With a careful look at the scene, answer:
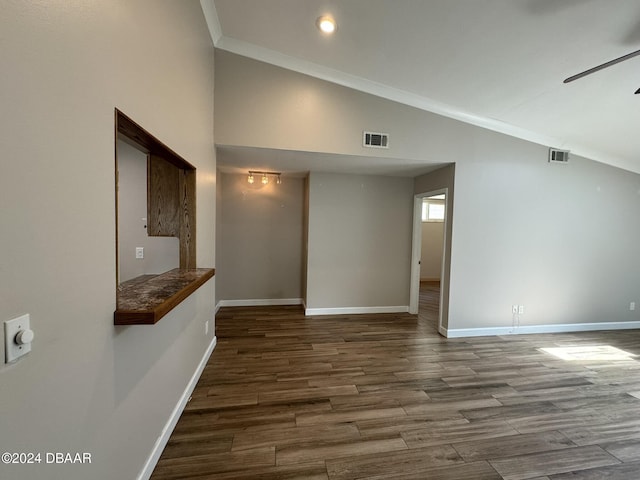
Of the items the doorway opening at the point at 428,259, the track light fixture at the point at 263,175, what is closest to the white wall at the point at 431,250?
the doorway opening at the point at 428,259

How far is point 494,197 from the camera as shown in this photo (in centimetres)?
348

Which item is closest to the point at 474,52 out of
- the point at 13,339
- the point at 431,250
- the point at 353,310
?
the point at 13,339

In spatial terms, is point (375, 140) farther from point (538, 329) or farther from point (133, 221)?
point (538, 329)

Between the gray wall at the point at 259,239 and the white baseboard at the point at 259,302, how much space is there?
2.1 inches

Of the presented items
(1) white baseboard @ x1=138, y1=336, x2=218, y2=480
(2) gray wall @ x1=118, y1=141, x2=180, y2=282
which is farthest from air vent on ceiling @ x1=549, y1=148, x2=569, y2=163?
(1) white baseboard @ x1=138, y1=336, x2=218, y2=480

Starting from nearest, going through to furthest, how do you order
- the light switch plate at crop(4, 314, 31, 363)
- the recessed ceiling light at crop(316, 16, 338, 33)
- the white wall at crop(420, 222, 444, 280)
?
1. the light switch plate at crop(4, 314, 31, 363)
2. the recessed ceiling light at crop(316, 16, 338, 33)
3. the white wall at crop(420, 222, 444, 280)

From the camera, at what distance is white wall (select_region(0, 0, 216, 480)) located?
689 millimetres

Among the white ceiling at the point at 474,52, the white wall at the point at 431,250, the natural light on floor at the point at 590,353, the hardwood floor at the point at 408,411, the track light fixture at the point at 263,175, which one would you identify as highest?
the white ceiling at the point at 474,52

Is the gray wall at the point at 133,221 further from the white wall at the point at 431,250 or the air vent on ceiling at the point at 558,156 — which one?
the white wall at the point at 431,250

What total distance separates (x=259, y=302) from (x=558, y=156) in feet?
17.2

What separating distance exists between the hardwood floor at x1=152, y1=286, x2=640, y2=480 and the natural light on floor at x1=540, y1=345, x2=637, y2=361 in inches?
1.0

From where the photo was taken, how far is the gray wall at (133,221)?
58.0 inches

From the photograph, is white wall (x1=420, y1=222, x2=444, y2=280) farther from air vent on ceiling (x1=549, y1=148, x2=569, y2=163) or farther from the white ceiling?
the white ceiling

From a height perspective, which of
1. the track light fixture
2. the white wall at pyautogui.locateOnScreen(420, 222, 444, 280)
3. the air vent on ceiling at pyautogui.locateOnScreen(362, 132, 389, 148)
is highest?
the air vent on ceiling at pyautogui.locateOnScreen(362, 132, 389, 148)
